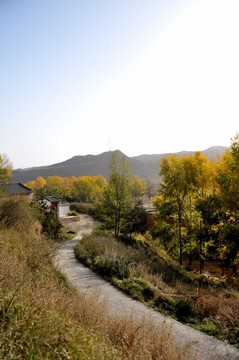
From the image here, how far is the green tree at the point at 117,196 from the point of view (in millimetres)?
17969

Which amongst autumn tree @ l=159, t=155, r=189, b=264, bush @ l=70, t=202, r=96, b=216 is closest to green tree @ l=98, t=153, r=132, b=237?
autumn tree @ l=159, t=155, r=189, b=264

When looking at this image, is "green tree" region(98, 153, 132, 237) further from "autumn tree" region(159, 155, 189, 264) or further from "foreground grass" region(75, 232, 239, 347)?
"foreground grass" region(75, 232, 239, 347)

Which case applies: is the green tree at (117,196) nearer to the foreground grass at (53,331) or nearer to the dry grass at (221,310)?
the dry grass at (221,310)

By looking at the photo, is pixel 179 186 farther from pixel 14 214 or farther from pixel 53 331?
pixel 53 331

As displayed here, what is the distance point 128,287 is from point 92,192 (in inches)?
1963

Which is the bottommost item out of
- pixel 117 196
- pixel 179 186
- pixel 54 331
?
pixel 117 196

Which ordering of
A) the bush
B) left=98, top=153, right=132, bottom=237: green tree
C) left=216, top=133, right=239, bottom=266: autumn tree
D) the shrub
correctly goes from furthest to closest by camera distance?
the bush → left=98, top=153, right=132, bottom=237: green tree → left=216, top=133, right=239, bottom=266: autumn tree → the shrub

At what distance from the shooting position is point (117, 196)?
59.2ft

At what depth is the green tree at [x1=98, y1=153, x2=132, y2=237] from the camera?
17969mm

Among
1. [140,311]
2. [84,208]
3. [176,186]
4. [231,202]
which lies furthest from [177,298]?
[84,208]

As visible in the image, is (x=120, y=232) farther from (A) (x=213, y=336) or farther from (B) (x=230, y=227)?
(A) (x=213, y=336)

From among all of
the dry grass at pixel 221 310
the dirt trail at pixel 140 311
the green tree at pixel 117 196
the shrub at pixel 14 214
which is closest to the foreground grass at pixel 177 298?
the dry grass at pixel 221 310

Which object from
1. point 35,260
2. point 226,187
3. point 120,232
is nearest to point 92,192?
point 120,232

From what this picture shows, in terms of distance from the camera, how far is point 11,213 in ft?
30.1
